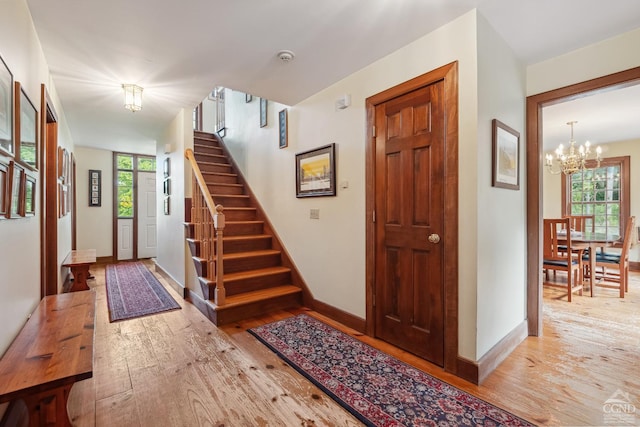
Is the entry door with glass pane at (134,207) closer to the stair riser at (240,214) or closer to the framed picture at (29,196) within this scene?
the stair riser at (240,214)

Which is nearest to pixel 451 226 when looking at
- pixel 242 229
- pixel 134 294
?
pixel 242 229

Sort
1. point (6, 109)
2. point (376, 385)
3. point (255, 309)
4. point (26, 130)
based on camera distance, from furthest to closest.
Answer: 1. point (255, 309)
2. point (376, 385)
3. point (26, 130)
4. point (6, 109)

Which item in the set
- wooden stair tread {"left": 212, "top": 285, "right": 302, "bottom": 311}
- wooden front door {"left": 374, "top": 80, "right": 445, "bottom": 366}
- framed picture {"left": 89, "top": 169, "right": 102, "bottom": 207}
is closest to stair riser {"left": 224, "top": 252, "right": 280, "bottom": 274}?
wooden stair tread {"left": 212, "top": 285, "right": 302, "bottom": 311}

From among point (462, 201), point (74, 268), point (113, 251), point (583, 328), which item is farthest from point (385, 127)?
point (113, 251)

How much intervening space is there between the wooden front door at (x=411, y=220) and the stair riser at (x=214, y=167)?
3199 millimetres

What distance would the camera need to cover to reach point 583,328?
2.71 metres

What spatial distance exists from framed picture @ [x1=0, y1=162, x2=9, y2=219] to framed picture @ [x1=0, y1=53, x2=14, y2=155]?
0.08 m

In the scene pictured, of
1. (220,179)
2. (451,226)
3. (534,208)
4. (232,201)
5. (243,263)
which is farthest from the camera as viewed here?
(220,179)

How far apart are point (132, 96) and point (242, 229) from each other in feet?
6.28

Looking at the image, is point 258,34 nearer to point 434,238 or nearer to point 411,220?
point 411,220

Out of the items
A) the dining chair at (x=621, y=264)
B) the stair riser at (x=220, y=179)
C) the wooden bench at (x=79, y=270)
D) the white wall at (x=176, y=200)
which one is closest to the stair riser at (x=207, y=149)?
the white wall at (x=176, y=200)

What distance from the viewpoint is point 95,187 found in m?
6.03

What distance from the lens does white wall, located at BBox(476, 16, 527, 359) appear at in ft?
6.36

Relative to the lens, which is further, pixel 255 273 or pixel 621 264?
pixel 621 264
